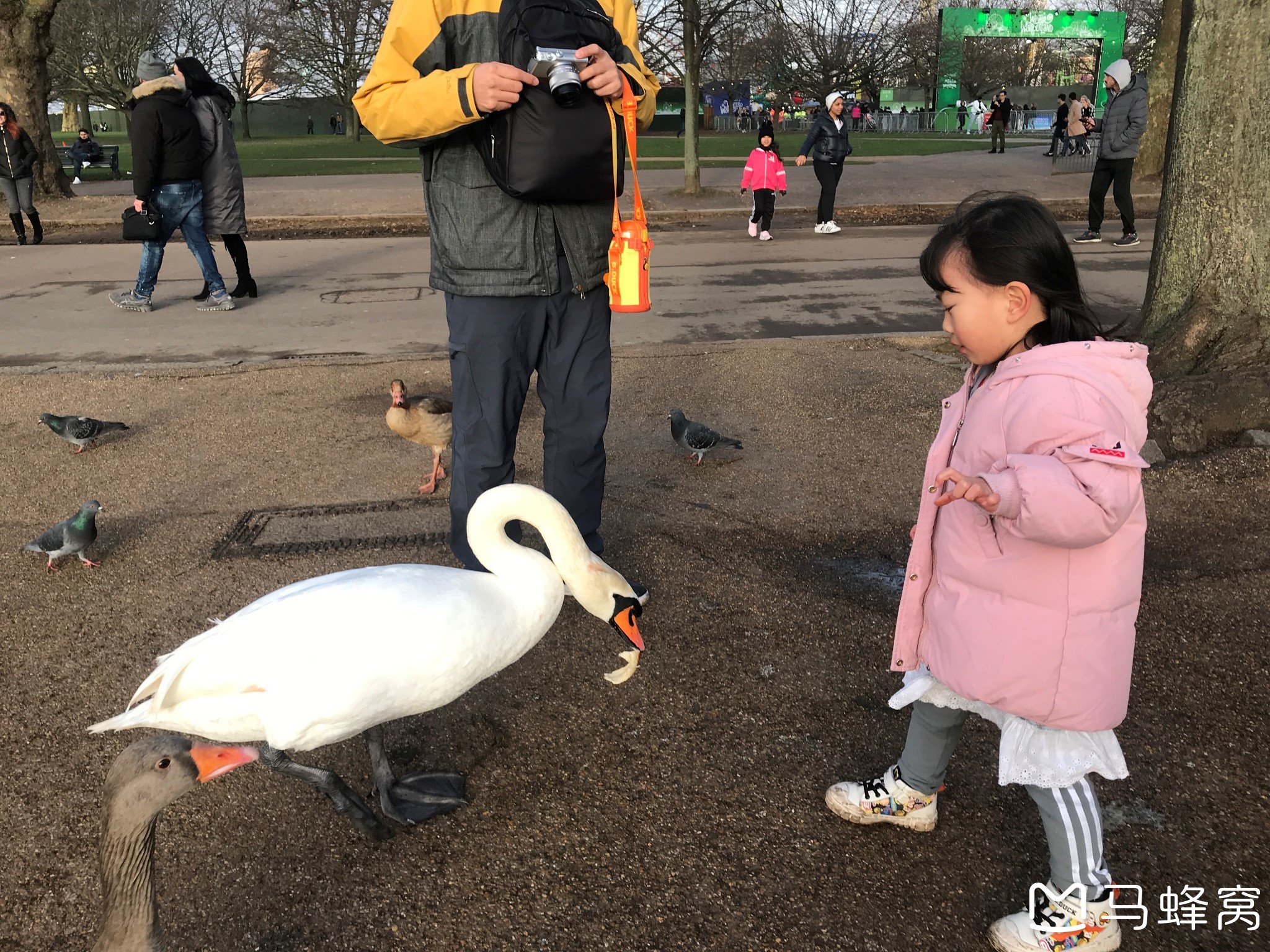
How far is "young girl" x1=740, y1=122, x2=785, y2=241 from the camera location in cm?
1347

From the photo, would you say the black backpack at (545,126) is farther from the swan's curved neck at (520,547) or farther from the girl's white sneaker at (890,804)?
the girl's white sneaker at (890,804)

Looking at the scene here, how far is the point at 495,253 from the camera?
344cm

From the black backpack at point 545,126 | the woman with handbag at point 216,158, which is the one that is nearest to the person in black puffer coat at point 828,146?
the woman with handbag at point 216,158

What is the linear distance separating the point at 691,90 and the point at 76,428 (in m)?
14.6

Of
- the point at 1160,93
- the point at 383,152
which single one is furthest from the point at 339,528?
the point at 383,152

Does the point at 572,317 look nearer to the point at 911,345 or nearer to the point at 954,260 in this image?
the point at 954,260

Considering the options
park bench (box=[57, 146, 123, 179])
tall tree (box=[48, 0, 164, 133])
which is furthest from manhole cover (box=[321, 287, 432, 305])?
tall tree (box=[48, 0, 164, 133])

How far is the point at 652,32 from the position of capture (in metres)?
20.8

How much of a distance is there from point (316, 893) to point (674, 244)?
1245 cm

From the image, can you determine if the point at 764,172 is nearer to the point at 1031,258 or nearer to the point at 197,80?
the point at 197,80

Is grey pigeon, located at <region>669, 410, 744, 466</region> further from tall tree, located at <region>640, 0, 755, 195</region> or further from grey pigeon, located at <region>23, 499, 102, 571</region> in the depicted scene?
tall tree, located at <region>640, 0, 755, 195</region>

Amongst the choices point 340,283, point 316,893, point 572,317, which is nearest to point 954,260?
point 572,317

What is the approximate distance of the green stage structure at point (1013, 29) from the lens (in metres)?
62.4

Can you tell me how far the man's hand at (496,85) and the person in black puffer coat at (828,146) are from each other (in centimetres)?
1150
